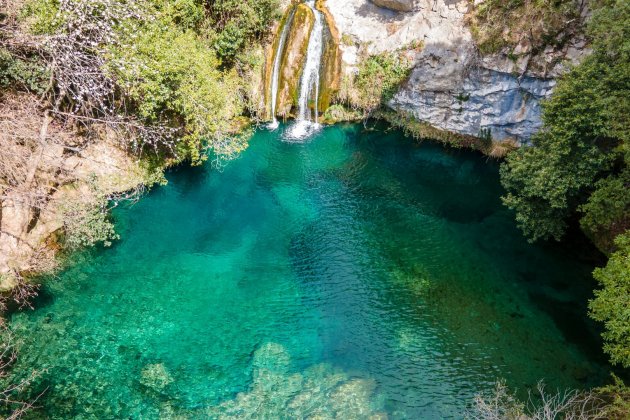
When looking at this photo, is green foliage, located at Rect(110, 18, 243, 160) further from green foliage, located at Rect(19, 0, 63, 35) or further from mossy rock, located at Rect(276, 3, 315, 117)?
mossy rock, located at Rect(276, 3, 315, 117)

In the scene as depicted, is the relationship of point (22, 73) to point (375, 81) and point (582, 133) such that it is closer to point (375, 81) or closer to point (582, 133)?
point (375, 81)

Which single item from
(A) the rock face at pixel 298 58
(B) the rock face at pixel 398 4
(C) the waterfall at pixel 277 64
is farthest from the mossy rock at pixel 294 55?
(B) the rock face at pixel 398 4

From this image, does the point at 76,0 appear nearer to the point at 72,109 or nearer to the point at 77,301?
the point at 72,109

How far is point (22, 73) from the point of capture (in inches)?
656

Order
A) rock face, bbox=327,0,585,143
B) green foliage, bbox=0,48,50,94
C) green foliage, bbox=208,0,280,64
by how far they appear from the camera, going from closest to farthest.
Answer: green foliage, bbox=0,48,50,94 < rock face, bbox=327,0,585,143 < green foliage, bbox=208,0,280,64

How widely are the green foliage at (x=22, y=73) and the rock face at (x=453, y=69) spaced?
640 inches

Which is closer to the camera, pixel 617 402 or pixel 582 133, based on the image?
pixel 617 402

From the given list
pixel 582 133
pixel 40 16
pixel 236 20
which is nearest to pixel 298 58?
pixel 236 20

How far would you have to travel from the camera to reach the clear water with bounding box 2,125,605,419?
1340 cm

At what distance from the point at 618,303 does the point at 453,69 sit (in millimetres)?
15614

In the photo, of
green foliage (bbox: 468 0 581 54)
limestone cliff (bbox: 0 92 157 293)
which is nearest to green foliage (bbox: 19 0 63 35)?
limestone cliff (bbox: 0 92 157 293)

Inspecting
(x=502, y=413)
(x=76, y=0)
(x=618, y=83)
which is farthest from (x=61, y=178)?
(x=618, y=83)

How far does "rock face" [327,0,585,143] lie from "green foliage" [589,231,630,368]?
1092 centimetres

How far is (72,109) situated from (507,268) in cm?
2026
